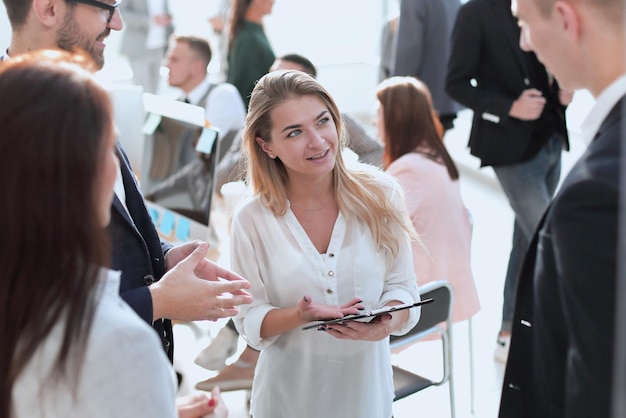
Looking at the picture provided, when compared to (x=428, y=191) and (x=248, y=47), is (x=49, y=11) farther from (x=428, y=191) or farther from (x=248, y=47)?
(x=248, y=47)

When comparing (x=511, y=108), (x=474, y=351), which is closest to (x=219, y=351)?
(x=474, y=351)

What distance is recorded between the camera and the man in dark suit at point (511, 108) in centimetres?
344

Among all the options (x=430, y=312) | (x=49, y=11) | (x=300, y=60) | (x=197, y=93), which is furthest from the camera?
(x=197, y=93)

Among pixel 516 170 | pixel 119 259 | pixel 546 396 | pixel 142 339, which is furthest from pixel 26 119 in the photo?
pixel 516 170

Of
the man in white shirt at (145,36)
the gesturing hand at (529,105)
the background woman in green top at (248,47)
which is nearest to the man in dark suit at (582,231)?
the gesturing hand at (529,105)

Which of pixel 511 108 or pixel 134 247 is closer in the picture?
pixel 134 247

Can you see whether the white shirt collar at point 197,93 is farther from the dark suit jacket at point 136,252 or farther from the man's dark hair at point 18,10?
the dark suit jacket at point 136,252

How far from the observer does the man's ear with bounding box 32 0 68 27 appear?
6.23ft

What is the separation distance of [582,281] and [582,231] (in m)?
0.08

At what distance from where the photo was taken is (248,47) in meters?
5.17

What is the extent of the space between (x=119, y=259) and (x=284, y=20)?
7780 millimetres

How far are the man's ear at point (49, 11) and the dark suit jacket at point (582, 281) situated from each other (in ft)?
4.12

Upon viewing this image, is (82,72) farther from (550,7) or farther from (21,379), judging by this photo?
(550,7)

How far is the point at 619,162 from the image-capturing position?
46.8 inches
